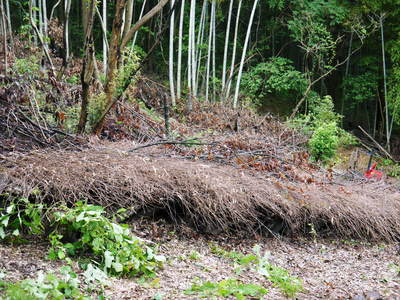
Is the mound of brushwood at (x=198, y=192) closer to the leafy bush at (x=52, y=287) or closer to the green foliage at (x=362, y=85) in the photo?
the leafy bush at (x=52, y=287)

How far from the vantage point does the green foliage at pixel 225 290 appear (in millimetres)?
3148

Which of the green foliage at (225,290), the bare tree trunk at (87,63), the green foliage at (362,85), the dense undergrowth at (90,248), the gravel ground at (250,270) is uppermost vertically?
the bare tree trunk at (87,63)

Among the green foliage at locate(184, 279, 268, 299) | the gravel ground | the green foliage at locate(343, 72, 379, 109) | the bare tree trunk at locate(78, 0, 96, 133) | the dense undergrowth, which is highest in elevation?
the bare tree trunk at locate(78, 0, 96, 133)

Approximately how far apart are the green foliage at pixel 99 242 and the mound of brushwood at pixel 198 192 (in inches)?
16.2

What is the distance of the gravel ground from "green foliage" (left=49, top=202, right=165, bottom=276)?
0.11m

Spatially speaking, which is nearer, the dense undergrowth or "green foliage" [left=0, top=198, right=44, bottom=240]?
the dense undergrowth

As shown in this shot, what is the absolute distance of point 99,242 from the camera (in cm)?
341

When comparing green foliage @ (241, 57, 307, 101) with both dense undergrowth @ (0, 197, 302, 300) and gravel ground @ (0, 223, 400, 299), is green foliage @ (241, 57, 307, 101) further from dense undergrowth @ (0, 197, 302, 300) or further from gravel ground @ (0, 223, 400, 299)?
dense undergrowth @ (0, 197, 302, 300)

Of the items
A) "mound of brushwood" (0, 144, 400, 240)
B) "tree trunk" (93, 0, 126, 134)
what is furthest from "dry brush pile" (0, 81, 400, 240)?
"tree trunk" (93, 0, 126, 134)

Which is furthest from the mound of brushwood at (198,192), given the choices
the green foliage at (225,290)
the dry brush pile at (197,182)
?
the green foliage at (225,290)

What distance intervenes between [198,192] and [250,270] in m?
1.05

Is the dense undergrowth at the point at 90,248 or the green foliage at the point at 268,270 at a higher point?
the dense undergrowth at the point at 90,248

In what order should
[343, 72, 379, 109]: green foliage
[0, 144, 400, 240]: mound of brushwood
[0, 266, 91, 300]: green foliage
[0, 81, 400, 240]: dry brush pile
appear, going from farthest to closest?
[343, 72, 379, 109]: green foliage < [0, 81, 400, 240]: dry brush pile < [0, 144, 400, 240]: mound of brushwood < [0, 266, 91, 300]: green foliage

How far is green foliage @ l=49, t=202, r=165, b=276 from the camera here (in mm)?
3395
